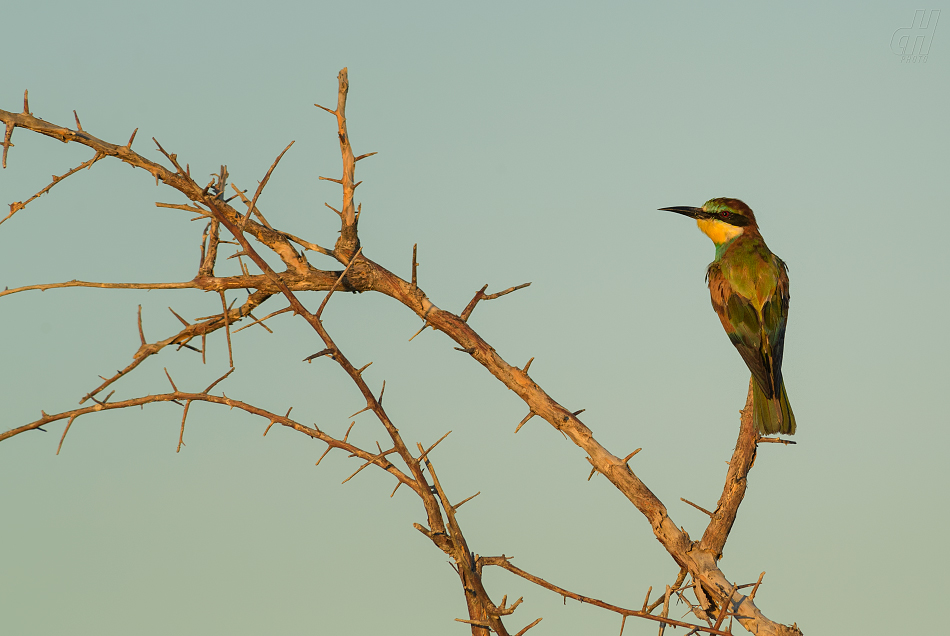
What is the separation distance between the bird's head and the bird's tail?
5.54 feet

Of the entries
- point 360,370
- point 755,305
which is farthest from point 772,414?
point 360,370

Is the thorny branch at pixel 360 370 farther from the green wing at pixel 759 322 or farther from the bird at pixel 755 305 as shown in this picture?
the green wing at pixel 759 322

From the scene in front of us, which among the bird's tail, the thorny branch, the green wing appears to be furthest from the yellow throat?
the thorny branch

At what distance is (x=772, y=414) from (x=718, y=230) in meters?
1.98

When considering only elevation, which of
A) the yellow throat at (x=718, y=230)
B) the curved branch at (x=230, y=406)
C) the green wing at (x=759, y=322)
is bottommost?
the curved branch at (x=230, y=406)

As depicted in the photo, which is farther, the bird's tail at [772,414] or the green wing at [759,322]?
the green wing at [759,322]

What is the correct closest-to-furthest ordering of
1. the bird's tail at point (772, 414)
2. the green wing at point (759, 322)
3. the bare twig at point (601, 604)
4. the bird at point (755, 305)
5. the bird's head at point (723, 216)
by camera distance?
the bare twig at point (601, 604), the bird's tail at point (772, 414), the bird at point (755, 305), the green wing at point (759, 322), the bird's head at point (723, 216)

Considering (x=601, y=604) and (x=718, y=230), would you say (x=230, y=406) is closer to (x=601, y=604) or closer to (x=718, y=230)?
(x=601, y=604)

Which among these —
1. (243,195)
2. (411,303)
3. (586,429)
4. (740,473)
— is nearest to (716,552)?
(740,473)

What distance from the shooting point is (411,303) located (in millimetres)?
3148

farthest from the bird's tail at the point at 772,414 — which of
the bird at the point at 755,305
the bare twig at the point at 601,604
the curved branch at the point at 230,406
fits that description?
the curved branch at the point at 230,406

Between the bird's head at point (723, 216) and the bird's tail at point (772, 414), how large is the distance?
1.69m

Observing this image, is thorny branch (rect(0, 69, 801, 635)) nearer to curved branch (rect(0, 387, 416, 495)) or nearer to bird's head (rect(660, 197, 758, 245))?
curved branch (rect(0, 387, 416, 495))

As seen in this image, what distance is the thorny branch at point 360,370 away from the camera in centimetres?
268
